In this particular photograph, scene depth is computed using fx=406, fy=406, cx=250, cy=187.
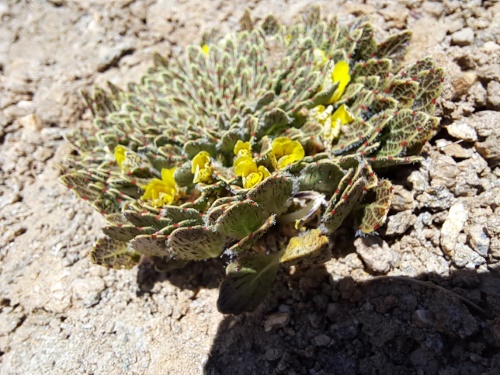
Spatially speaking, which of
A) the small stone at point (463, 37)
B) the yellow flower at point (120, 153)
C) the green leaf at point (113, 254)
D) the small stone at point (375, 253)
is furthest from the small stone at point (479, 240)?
the yellow flower at point (120, 153)

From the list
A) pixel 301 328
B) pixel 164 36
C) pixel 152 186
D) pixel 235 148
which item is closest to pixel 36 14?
pixel 164 36

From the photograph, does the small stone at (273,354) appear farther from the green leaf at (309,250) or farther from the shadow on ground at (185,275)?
the shadow on ground at (185,275)

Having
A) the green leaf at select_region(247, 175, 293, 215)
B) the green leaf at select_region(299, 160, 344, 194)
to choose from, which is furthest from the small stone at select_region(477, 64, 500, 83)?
the green leaf at select_region(247, 175, 293, 215)

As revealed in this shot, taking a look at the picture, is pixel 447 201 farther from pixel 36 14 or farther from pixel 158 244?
pixel 36 14

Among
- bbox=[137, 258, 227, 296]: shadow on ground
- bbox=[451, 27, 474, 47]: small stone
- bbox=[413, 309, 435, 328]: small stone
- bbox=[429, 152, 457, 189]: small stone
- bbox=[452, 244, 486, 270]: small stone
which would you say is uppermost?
bbox=[451, 27, 474, 47]: small stone

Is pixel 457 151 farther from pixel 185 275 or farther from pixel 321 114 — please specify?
pixel 185 275

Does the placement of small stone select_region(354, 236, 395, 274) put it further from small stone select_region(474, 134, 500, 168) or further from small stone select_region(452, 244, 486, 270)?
small stone select_region(474, 134, 500, 168)

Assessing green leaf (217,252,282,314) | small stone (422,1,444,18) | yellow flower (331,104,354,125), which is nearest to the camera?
green leaf (217,252,282,314)
